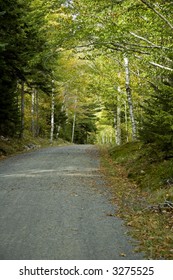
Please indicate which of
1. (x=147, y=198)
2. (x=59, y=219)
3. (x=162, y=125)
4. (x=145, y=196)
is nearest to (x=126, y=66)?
(x=162, y=125)

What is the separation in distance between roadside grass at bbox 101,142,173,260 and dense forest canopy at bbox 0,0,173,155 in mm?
1072

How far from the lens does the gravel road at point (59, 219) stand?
613cm

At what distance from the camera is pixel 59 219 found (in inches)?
315

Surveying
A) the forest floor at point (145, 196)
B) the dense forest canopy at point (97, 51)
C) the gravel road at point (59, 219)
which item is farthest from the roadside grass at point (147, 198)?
the dense forest canopy at point (97, 51)

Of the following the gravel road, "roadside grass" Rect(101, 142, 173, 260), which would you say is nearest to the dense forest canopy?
"roadside grass" Rect(101, 142, 173, 260)

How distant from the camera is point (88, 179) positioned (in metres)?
12.8

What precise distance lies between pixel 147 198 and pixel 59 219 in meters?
3.36

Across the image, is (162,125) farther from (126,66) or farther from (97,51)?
(126,66)

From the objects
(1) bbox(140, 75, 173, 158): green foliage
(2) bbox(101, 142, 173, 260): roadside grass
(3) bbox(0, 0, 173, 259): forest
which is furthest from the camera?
(1) bbox(140, 75, 173, 158): green foliage

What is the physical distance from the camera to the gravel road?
6131mm

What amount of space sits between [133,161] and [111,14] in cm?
654

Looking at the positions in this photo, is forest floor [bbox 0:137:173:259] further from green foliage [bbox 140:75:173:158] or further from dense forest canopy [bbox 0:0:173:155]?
dense forest canopy [bbox 0:0:173:155]

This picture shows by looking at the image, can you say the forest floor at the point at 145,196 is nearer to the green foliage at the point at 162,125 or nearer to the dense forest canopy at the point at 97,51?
the green foliage at the point at 162,125

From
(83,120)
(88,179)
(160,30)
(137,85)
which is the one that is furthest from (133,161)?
(83,120)
